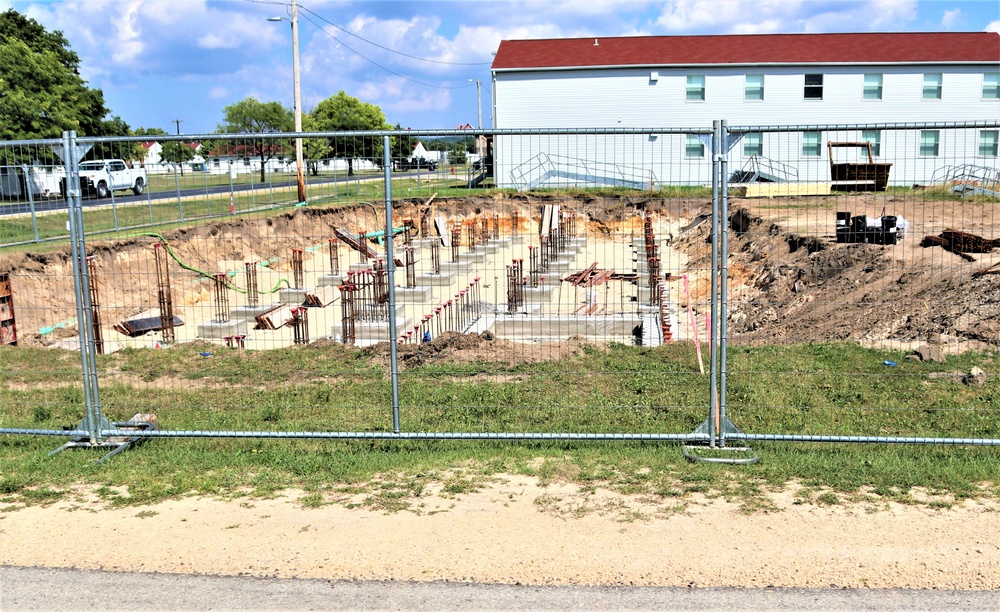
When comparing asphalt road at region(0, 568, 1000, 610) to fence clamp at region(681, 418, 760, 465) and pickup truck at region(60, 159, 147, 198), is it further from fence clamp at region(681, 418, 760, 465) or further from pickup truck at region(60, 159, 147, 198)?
pickup truck at region(60, 159, 147, 198)

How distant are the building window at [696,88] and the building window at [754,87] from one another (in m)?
2.06

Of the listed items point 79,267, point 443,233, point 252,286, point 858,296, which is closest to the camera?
point 79,267

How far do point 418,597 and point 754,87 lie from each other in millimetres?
39149

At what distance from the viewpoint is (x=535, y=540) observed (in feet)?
16.6

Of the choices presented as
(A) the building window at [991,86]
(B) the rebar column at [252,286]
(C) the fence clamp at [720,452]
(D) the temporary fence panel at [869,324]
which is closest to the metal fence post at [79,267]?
(C) the fence clamp at [720,452]

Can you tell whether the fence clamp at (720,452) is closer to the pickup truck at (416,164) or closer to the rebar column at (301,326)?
the pickup truck at (416,164)

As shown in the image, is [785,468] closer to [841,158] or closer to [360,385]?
[360,385]

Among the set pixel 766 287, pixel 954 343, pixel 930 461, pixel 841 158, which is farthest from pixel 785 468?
pixel 841 158

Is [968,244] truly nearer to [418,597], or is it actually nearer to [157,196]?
[157,196]

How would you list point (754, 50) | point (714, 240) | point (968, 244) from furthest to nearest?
point (754, 50), point (968, 244), point (714, 240)

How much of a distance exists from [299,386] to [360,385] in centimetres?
75

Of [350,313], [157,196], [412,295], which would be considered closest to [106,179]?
[157,196]

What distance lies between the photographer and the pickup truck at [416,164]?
724 centimetres

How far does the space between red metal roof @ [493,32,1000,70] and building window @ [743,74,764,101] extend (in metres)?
0.74
